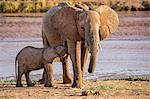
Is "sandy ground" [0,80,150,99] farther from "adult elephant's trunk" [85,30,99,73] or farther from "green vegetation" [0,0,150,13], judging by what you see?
"green vegetation" [0,0,150,13]

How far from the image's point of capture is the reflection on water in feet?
61.8

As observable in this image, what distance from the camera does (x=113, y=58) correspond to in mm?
22516

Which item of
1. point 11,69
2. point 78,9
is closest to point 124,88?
point 78,9

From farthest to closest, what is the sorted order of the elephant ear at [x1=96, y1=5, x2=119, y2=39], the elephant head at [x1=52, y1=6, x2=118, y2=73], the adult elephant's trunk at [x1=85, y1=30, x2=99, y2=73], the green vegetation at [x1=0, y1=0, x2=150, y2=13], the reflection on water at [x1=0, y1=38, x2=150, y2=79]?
the green vegetation at [x1=0, y1=0, x2=150, y2=13]
the reflection on water at [x1=0, y1=38, x2=150, y2=79]
the elephant ear at [x1=96, y1=5, x2=119, y2=39]
the elephant head at [x1=52, y1=6, x2=118, y2=73]
the adult elephant's trunk at [x1=85, y1=30, x2=99, y2=73]

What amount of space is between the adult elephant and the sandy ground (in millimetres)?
511

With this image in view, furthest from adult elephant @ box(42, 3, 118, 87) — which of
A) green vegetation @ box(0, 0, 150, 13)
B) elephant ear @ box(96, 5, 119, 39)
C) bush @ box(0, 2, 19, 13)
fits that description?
bush @ box(0, 2, 19, 13)

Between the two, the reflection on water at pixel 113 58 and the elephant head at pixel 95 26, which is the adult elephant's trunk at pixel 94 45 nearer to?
the elephant head at pixel 95 26

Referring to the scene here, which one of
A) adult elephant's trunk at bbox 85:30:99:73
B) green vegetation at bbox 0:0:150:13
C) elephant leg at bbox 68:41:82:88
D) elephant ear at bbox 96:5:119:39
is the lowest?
green vegetation at bbox 0:0:150:13

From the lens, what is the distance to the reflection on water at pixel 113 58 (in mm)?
18844

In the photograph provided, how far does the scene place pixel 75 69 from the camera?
14633 millimetres

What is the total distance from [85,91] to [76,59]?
139 centimetres

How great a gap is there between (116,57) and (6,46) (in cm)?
621

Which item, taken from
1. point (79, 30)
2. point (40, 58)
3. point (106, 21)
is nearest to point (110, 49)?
point (106, 21)

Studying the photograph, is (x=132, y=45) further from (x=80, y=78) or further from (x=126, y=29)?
(x=80, y=78)
